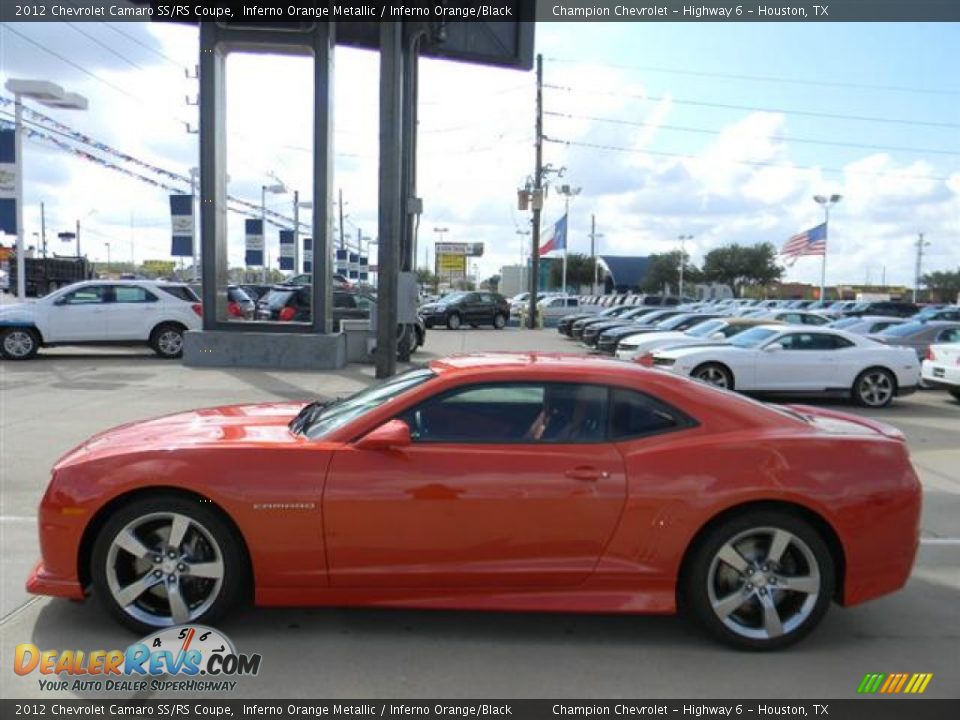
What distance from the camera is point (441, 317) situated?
33375 millimetres

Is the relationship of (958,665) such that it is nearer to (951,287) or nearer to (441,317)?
(441,317)

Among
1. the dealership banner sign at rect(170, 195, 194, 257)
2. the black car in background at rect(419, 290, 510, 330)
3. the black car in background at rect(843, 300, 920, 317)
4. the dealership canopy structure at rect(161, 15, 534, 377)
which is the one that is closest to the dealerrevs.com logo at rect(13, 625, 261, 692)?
the dealership canopy structure at rect(161, 15, 534, 377)

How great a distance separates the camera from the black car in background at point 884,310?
30.2 meters

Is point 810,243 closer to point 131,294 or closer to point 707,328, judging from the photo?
point 707,328

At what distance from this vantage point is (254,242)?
46.2 metres

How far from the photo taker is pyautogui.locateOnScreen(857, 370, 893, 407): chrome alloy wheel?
1309cm

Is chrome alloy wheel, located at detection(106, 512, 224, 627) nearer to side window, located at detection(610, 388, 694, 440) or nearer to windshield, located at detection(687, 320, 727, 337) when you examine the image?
side window, located at detection(610, 388, 694, 440)

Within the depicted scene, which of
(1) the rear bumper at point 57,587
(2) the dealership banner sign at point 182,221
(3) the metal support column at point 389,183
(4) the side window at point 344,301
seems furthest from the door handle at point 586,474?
(2) the dealership banner sign at point 182,221

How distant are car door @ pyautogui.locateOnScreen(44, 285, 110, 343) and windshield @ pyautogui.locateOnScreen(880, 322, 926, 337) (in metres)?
17.8

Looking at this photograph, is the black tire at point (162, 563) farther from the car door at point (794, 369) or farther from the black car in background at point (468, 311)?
the black car in background at point (468, 311)

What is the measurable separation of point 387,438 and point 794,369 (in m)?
11.0

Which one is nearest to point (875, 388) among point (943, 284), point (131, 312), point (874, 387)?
point (874, 387)

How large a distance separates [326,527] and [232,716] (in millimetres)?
880

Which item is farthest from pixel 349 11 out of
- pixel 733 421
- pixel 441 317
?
pixel 441 317
